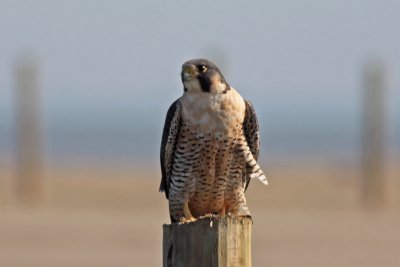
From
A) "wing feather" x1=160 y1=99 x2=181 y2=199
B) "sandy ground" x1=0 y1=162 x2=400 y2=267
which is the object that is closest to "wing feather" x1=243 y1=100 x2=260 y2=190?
"wing feather" x1=160 y1=99 x2=181 y2=199

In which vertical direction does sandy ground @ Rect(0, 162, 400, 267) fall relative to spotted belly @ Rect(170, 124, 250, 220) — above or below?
above

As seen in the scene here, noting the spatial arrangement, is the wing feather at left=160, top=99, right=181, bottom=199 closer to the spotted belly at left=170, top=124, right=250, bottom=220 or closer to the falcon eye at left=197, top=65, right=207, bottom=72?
the spotted belly at left=170, top=124, right=250, bottom=220

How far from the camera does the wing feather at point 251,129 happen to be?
24.1 ft

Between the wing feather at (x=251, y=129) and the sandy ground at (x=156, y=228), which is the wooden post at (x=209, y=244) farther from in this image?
the sandy ground at (x=156, y=228)

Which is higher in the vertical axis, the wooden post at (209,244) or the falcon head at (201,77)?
the falcon head at (201,77)

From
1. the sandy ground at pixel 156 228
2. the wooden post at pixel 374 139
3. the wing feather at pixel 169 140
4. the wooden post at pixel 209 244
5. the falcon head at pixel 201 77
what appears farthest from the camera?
the wooden post at pixel 374 139

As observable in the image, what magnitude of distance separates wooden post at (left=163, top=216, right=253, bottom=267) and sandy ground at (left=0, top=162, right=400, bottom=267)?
9462 millimetres

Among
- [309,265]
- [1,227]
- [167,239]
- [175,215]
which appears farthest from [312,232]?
[167,239]

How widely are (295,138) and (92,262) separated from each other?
69.6 meters

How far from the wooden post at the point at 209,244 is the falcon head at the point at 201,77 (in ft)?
5.76

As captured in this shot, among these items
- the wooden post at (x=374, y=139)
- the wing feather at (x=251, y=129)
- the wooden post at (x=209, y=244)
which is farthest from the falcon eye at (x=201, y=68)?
the wooden post at (x=374, y=139)

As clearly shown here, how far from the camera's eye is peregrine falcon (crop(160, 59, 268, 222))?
Answer: 7137mm

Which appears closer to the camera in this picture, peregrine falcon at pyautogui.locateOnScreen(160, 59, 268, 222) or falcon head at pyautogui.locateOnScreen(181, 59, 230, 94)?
falcon head at pyautogui.locateOnScreen(181, 59, 230, 94)

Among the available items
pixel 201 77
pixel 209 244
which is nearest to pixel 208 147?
pixel 201 77
